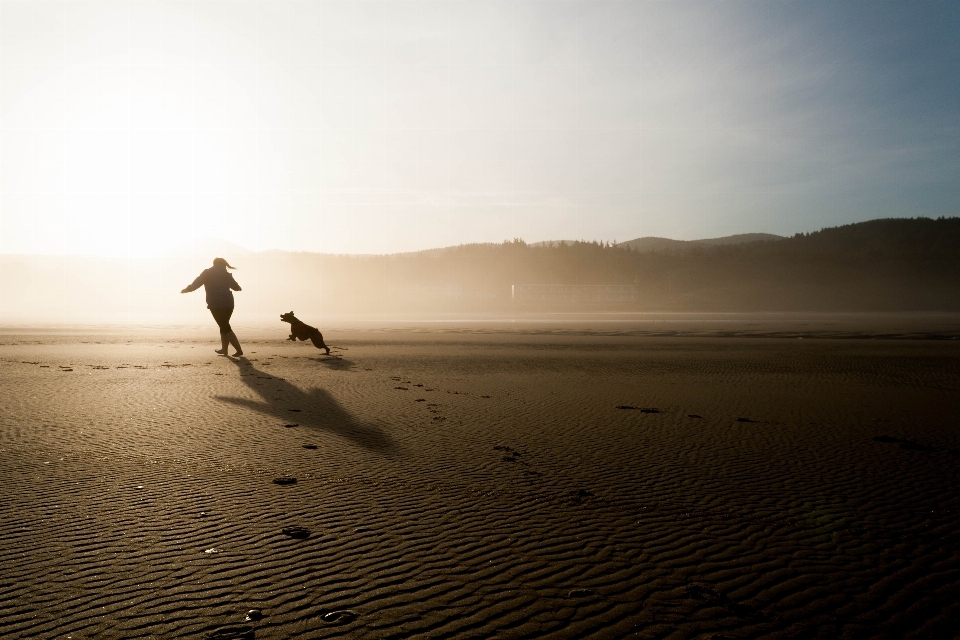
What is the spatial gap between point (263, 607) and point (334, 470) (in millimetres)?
2515

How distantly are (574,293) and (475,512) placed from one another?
7116 centimetres

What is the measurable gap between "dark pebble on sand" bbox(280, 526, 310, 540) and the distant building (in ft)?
215

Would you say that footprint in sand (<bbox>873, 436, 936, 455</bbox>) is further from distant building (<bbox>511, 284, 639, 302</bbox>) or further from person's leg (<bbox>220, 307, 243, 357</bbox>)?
distant building (<bbox>511, 284, 639, 302</bbox>)

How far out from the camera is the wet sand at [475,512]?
298 centimetres

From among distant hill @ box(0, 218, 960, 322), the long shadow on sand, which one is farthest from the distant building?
the long shadow on sand

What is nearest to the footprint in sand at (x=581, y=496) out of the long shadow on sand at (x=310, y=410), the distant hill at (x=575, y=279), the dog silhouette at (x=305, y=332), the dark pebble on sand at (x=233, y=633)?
the long shadow on sand at (x=310, y=410)

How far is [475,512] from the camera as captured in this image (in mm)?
4453

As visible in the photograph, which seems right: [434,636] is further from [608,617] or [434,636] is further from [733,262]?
[733,262]

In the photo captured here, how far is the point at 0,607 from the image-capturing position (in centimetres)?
289

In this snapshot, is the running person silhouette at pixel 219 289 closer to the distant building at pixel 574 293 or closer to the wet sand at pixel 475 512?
the wet sand at pixel 475 512

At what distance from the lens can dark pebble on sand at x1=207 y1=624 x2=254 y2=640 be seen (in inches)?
106

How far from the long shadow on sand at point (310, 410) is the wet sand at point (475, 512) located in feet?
0.25

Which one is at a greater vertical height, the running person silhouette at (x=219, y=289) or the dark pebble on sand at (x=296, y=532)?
the running person silhouette at (x=219, y=289)

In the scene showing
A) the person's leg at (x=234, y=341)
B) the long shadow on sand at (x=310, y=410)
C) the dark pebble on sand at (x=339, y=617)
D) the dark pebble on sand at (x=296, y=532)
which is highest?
the person's leg at (x=234, y=341)
